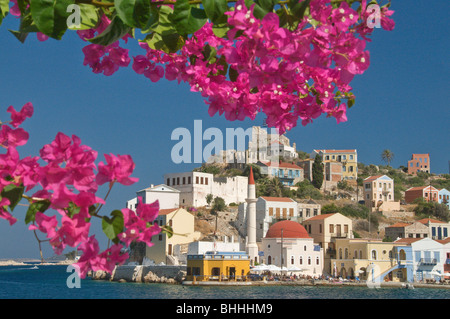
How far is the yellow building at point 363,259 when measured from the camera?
45.4 meters

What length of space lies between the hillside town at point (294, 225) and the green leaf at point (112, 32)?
3735 centimetres

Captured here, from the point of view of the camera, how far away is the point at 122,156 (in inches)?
58.5

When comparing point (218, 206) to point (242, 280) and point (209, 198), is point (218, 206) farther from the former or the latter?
point (242, 280)

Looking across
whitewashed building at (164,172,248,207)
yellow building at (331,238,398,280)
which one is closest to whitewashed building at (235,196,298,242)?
whitewashed building at (164,172,248,207)

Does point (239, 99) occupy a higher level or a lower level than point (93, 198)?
higher

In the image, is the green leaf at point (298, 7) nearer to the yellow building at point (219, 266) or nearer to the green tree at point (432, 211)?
the yellow building at point (219, 266)

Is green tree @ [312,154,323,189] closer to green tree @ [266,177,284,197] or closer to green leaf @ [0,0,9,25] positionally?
Result: green tree @ [266,177,284,197]

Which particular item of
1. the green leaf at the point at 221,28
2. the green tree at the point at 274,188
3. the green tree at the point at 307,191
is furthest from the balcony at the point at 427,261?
the green leaf at the point at 221,28

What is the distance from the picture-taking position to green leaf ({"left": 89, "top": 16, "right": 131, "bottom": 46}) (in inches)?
64.6

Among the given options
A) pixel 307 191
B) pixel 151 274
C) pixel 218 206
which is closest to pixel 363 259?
pixel 218 206

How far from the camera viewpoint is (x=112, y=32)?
1.66 m

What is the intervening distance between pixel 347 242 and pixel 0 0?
1850 inches
